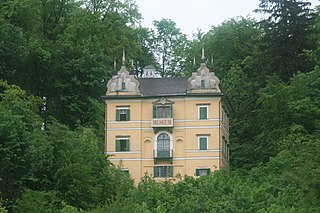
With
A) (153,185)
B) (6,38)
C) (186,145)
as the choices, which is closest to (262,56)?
(186,145)

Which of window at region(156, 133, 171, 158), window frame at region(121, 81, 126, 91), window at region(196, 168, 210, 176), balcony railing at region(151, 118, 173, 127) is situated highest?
window frame at region(121, 81, 126, 91)

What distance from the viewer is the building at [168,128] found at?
57.3 metres

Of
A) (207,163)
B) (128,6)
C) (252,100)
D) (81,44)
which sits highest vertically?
(128,6)

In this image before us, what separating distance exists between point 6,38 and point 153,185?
21248 mm

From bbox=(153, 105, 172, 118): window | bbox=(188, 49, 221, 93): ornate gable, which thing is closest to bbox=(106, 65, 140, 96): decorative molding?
bbox=(153, 105, 172, 118): window

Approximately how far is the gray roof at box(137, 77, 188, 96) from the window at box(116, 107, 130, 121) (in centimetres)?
167

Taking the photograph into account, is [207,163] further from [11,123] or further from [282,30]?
[11,123]

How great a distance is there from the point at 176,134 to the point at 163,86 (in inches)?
149

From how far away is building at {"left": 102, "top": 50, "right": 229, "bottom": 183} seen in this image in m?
57.3

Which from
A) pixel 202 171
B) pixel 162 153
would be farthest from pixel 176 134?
pixel 202 171

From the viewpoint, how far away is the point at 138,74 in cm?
7875

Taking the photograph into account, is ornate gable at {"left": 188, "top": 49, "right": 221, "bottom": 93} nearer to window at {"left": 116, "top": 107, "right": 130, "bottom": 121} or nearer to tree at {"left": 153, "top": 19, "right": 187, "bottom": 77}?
window at {"left": 116, "top": 107, "right": 130, "bottom": 121}

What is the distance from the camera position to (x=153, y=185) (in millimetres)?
42562

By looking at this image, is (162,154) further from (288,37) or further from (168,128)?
(288,37)
